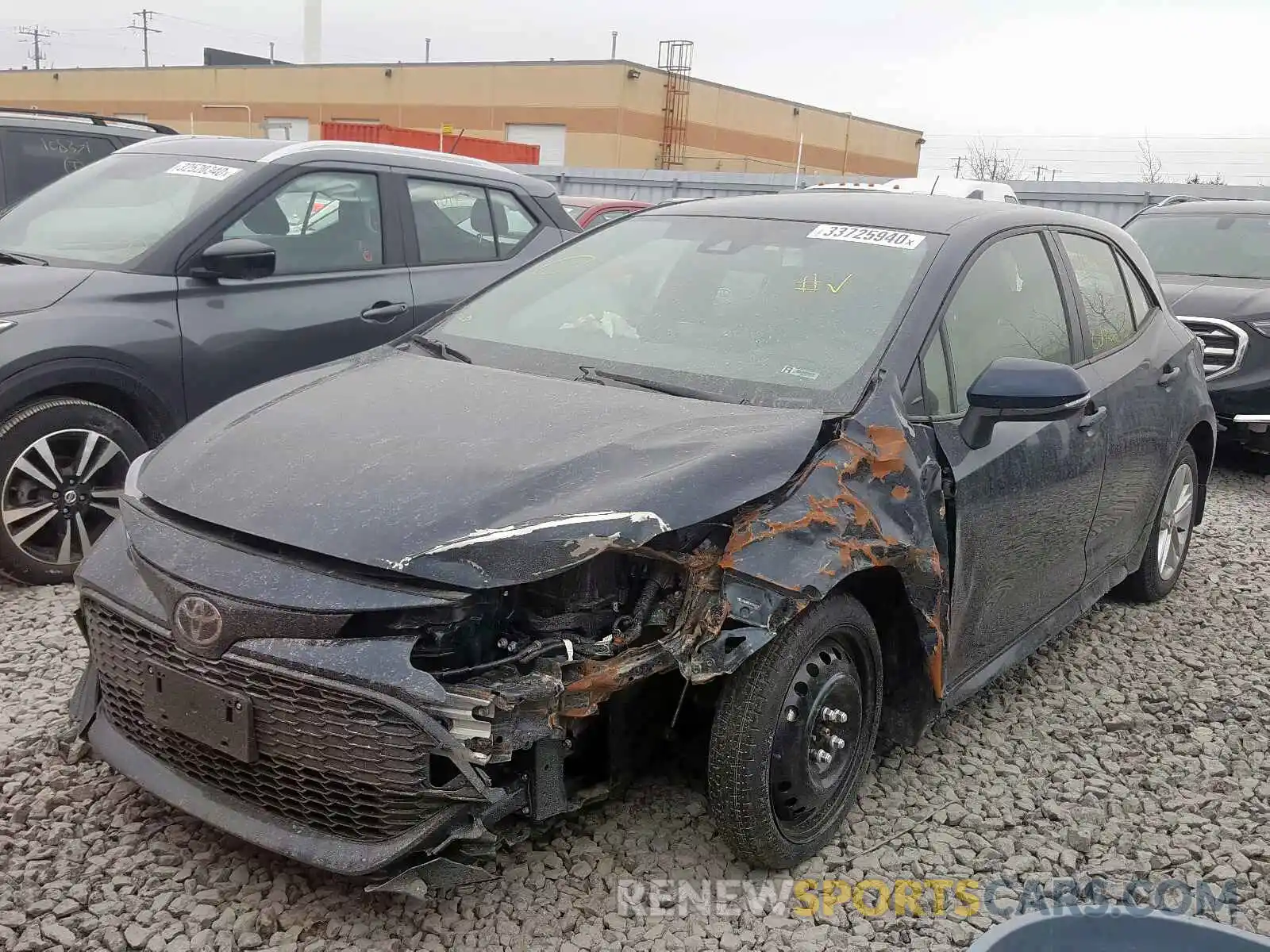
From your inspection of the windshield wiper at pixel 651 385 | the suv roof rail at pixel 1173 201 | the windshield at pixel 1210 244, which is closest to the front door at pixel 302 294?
the windshield wiper at pixel 651 385

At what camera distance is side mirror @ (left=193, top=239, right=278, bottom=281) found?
483 cm

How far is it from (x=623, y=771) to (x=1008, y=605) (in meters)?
1.45

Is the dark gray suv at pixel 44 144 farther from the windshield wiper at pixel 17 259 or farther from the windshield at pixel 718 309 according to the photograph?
the windshield at pixel 718 309

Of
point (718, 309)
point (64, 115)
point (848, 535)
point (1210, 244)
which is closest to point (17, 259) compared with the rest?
point (718, 309)

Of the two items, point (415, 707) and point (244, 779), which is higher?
point (415, 707)

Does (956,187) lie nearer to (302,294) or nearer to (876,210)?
(302,294)

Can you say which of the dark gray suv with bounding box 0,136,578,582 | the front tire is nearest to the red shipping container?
the dark gray suv with bounding box 0,136,578,582

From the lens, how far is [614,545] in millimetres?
2463

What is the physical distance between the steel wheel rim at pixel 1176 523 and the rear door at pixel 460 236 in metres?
3.24

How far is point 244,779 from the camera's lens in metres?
2.57

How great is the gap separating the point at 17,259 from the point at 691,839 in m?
3.98

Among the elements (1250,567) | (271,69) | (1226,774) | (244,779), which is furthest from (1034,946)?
(271,69)

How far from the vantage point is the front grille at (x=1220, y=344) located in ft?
25.9

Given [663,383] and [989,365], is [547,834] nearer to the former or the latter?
[663,383]
